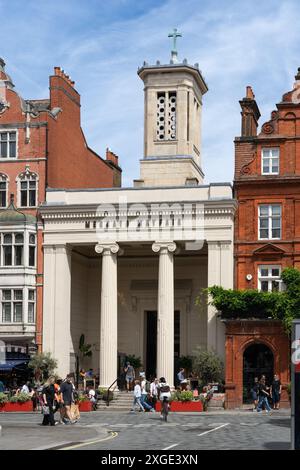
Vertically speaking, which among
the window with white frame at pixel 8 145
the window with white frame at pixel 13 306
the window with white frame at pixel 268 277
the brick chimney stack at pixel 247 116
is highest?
the brick chimney stack at pixel 247 116

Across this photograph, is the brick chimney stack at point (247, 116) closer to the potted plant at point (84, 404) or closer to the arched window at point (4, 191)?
the arched window at point (4, 191)

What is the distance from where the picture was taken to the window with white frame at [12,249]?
194 ft

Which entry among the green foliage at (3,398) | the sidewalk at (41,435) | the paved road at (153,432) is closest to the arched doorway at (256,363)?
the paved road at (153,432)

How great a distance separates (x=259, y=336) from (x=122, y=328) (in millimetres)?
11652

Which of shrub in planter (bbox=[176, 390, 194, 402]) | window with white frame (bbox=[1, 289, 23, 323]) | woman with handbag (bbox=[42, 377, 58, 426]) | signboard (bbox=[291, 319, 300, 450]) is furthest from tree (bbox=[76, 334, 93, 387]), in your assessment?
signboard (bbox=[291, 319, 300, 450])

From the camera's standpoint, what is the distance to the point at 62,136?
63.0m

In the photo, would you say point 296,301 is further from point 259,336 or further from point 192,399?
point 192,399

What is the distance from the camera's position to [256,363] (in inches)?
2132

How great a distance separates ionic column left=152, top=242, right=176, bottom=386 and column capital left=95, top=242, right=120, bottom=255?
2.18m

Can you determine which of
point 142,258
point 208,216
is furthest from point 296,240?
point 142,258

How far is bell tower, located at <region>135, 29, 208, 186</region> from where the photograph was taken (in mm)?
61156

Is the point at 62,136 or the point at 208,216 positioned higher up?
the point at 62,136

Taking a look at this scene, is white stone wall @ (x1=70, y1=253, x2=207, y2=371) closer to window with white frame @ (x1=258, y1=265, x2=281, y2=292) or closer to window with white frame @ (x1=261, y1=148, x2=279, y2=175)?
window with white frame @ (x1=258, y1=265, x2=281, y2=292)

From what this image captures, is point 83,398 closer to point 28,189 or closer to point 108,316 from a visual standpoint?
point 108,316
